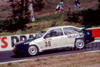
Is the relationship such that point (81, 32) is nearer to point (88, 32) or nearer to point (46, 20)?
point (88, 32)

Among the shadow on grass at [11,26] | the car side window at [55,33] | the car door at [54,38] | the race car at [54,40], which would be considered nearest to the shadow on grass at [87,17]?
the shadow on grass at [11,26]

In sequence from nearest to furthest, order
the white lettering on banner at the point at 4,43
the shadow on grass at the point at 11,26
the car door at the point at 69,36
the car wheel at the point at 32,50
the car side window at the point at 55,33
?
1. the car wheel at the point at 32,50
2. the car side window at the point at 55,33
3. the car door at the point at 69,36
4. the white lettering on banner at the point at 4,43
5. the shadow on grass at the point at 11,26

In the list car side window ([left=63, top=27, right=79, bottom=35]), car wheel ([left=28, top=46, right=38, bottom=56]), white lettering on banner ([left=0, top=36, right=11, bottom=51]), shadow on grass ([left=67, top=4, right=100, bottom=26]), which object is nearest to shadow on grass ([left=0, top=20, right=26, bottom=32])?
shadow on grass ([left=67, top=4, right=100, bottom=26])

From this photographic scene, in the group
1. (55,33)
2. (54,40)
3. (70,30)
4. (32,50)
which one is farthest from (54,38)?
(32,50)

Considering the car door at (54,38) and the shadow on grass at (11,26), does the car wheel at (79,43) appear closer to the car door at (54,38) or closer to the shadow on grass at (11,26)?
the car door at (54,38)

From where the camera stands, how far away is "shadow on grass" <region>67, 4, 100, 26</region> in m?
23.1

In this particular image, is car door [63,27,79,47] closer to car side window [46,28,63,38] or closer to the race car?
the race car

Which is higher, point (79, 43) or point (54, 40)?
point (54, 40)

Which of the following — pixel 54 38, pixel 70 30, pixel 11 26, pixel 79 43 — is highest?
pixel 70 30

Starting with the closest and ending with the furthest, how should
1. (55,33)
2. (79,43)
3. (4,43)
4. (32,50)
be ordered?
(32,50)
(55,33)
(79,43)
(4,43)

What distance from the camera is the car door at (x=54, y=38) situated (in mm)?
10922

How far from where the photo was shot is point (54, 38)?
11.0 m

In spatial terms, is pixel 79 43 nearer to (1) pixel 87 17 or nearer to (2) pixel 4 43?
(2) pixel 4 43

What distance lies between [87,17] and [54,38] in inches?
562
